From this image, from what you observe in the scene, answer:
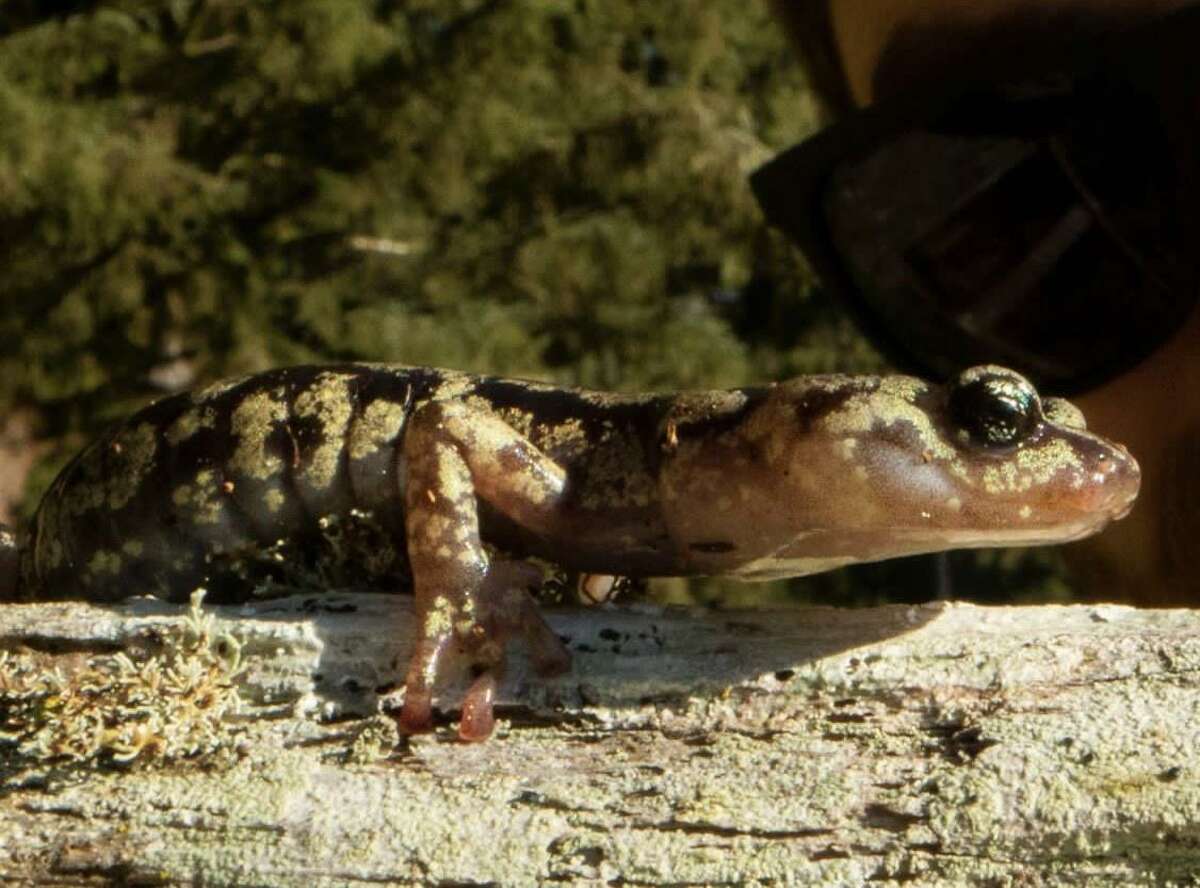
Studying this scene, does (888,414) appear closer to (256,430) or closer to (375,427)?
(375,427)

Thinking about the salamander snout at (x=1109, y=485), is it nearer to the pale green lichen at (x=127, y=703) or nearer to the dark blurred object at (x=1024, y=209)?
the pale green lichen at (x=127, y=703)

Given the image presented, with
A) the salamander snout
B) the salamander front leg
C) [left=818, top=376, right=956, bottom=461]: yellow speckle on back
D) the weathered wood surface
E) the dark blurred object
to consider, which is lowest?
the weathered wood surface

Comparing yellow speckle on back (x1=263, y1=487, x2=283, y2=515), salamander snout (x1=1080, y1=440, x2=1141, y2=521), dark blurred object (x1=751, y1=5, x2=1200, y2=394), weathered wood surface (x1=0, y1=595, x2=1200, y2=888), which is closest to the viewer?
weathered wood surface (x1=0, y1=595, x2=1200, y2=888)

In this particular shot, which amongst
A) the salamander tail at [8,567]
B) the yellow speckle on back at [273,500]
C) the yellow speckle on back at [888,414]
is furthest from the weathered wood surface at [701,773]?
the salamander tail at [8,567]

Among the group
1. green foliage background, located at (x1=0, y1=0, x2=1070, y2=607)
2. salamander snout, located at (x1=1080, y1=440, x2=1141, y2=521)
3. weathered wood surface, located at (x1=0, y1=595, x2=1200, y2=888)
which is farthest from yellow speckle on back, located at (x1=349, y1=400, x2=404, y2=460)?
green foliage background, located at (x1=0, y1=0, x2=1070, y2=607)

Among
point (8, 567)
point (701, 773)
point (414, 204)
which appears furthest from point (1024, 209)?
point (414, 204)

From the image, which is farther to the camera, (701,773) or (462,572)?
(462,572)

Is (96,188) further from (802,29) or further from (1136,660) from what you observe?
(1136,660)

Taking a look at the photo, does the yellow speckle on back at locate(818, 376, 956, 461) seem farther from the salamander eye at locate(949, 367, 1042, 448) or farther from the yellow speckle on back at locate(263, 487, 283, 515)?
the yellow speckle on back at locate(263, 487, 283, 515)
